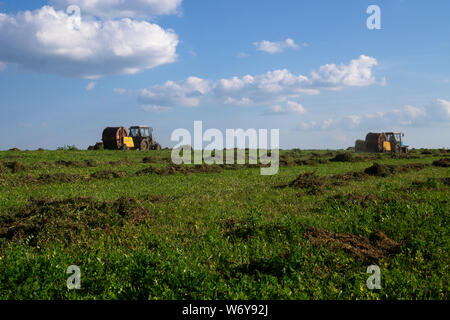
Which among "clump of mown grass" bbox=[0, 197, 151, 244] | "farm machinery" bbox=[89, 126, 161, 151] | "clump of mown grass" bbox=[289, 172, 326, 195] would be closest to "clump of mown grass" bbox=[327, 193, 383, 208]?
"clump of mown grass" bbox=[289, 172, 326, 195]

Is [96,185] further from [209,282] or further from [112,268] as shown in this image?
[209,282]

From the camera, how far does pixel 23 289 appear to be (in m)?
4.71

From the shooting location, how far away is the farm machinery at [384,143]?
47.1 m

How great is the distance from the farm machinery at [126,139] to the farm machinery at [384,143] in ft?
89.0

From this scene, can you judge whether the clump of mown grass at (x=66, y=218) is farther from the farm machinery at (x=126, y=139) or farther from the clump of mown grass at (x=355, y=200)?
the farm machinery at (x=126, y=139)

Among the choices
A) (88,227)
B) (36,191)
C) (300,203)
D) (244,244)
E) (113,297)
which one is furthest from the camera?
(36,191)

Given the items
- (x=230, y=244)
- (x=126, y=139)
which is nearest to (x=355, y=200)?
(x=230, y=244)

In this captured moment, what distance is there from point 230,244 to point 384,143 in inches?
1796

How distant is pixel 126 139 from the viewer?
40719mm

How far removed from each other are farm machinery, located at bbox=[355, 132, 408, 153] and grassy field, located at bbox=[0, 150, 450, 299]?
118 feet

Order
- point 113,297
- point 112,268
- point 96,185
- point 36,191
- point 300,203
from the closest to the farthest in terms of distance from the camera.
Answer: point 113,297 < point 112,268 < point 300,203 < point 36,191 < point 96,185
